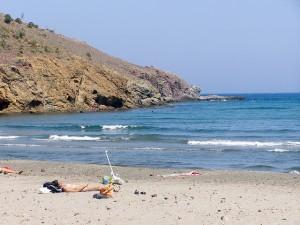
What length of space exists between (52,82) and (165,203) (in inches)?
2072

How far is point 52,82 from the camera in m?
62.0

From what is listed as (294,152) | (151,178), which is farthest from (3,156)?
(294,152)

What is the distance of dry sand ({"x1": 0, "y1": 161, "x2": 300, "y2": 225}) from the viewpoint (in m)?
9.65

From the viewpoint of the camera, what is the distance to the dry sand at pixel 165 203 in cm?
965

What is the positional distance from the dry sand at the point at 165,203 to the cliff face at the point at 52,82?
147 feet

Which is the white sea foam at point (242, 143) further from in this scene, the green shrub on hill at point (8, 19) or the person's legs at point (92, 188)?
the green shrub on hill at point (8, 19)

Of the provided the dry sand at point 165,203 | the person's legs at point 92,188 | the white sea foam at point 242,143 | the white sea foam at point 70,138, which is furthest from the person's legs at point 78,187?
the white sea foam at point 70,138

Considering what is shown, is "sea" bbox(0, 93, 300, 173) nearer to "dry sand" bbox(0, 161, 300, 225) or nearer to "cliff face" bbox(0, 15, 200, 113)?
"dry sand" bbox(0, 161, 300, 225)

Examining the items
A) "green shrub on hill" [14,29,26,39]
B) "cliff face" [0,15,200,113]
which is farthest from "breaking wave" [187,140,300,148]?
"green shrub on hill" [14,29,26,39]

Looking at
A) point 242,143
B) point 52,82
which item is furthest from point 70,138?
point 52,82

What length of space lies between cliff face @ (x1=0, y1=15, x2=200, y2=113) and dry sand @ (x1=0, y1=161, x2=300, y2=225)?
44.7m

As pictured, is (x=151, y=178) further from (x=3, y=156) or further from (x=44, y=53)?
(x=44, y=53)

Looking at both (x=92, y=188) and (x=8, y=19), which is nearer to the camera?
(x=92, y=188)

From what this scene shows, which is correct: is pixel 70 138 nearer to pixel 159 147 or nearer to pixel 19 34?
pixel 159 147
